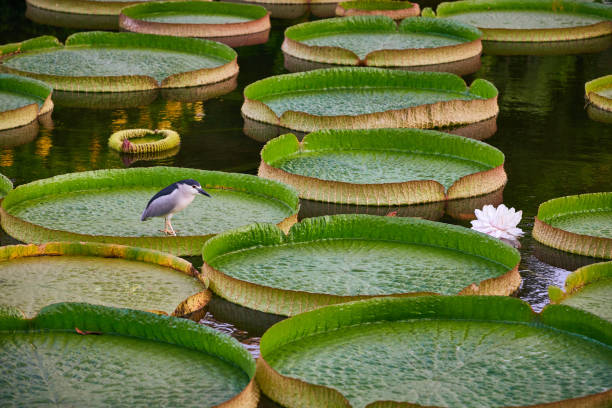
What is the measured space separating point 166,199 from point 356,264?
1015mm

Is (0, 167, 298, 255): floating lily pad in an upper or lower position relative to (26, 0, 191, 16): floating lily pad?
upper

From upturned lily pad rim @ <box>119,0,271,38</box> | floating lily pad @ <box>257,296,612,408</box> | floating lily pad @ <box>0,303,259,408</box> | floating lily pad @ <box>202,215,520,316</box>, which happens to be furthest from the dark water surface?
floating lily pad @ <box>0,303,259,408</box>

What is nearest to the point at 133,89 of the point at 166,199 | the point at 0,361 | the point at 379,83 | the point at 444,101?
the point at 379,83

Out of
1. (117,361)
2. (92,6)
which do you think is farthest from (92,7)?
(117,361)

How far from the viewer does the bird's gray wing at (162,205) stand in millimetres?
5902

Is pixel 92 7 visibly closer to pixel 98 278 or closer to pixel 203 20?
pixel 203 20

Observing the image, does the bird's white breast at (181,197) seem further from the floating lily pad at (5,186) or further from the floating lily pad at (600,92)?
the floating lily pad at (600,92)

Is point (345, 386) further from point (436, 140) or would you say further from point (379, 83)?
point (379, 83)

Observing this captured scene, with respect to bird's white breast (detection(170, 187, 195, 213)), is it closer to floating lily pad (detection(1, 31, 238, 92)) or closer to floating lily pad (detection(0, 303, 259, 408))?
floating lily pad (detection(0, 303, 259, 408))

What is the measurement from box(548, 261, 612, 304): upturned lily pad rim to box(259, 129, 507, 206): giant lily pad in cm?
160

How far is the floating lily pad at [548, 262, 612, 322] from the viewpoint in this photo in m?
5.25

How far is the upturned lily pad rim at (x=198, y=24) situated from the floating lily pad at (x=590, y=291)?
6.94 meters

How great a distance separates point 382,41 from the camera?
451 inches

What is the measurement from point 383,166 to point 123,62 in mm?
3781
